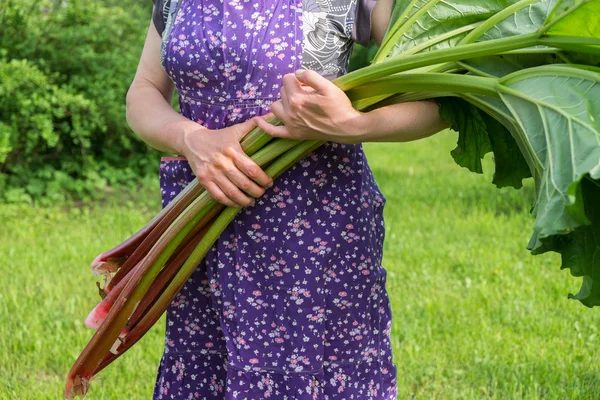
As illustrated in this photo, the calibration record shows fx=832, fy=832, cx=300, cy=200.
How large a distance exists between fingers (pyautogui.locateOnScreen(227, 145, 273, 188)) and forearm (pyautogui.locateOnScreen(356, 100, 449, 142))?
0.23m

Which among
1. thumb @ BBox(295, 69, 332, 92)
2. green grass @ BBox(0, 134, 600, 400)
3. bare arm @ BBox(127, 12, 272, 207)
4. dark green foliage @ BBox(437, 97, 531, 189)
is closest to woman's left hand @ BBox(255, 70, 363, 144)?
thumb @ BBox(295, 69, 332, 92)

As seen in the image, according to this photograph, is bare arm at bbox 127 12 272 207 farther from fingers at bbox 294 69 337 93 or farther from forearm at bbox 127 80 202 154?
fingers at bbox 294 69 337 93

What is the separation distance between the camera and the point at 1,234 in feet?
17.7

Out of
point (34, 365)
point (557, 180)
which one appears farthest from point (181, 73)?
point (34, 365)

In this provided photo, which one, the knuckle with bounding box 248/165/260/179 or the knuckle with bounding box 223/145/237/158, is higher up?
the knuckle with bounding box 223/145/237/158

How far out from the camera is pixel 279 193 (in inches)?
79.4

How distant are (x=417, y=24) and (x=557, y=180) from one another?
63cm

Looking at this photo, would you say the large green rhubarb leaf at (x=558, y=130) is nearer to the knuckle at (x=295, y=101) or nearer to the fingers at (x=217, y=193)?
the knuckle at (x=295, y=101)

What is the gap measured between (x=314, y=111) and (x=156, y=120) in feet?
1.73

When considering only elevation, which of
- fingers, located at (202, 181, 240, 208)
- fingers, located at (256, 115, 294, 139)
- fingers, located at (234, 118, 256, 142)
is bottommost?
fingers, located at (202, 181, 240, 208)

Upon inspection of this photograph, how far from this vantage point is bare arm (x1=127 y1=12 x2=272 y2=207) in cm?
191

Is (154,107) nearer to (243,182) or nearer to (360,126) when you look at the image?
(243,182)

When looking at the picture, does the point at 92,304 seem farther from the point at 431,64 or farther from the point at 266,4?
the point at 431,64

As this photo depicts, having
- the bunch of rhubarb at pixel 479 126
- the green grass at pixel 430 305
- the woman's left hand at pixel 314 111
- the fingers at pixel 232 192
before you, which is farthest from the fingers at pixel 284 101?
the green grass at pixel 430 305
